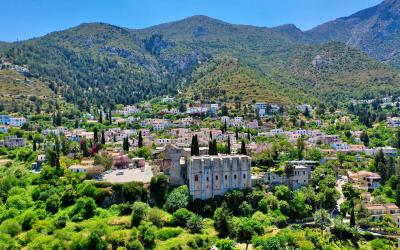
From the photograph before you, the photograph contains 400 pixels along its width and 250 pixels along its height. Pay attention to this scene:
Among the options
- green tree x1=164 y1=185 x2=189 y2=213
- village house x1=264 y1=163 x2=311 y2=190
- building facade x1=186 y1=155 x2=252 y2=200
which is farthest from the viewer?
village house x1=264 y1=163 x2=311 y2=190

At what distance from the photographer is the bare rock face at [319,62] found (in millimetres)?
192300

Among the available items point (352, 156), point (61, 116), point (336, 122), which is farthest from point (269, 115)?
point (61, 116)

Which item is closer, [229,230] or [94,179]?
[229,230]

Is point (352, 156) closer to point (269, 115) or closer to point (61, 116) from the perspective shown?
point (269, 115)

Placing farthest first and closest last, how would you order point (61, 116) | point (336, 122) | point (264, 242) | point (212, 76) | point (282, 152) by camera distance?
point (212, 76) < point (61, 116) < point (336, 122) < point (282, 152) < point (264, 242)

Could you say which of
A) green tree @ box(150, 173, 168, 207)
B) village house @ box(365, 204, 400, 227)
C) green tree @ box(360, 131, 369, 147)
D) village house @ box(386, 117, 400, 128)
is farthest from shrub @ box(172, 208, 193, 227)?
village house @ box(386, 117, 400, 128)

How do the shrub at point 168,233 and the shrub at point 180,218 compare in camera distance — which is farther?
the shrub at point 180,218

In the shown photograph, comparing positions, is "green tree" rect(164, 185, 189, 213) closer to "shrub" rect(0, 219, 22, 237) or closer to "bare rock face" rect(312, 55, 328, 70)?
Answer: "shrub" rect(0, 219, 22, 237)

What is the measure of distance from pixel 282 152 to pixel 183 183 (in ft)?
87.8

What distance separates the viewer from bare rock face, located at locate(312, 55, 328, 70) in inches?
7571

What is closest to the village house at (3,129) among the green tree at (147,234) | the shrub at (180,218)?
the shrub at (180,218)

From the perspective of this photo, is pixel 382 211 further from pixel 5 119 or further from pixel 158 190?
pixel 5 119

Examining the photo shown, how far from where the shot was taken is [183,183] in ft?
184

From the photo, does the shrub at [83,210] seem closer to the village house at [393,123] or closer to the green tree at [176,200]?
the green tree at [176,200]
